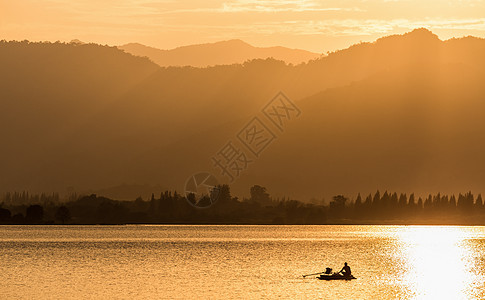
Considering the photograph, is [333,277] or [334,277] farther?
[334,277]

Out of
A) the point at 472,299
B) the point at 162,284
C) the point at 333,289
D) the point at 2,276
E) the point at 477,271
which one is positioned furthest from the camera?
the point at 477,271

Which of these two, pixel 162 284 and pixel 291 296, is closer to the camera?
pixel 291 296

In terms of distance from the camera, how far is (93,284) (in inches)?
5743

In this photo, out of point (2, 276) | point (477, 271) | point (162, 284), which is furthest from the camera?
point (477, 271)

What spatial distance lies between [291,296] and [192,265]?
62934 millimetres

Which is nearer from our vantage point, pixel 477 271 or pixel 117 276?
pixel 117 276

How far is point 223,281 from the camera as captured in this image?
152m

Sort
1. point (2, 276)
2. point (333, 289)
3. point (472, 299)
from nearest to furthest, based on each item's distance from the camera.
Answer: point (472, 299), point (333, 289), point (2, 276)

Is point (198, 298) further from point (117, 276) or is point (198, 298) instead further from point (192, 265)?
point (192, 265)

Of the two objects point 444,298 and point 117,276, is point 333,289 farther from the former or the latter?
point 117,276

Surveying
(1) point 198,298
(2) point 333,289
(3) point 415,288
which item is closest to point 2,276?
(1) point 198,298

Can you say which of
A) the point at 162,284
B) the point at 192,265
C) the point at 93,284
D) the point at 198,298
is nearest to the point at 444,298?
the point at 198,298

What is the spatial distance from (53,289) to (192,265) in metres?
53.6

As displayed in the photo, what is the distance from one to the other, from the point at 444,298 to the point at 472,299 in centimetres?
423
